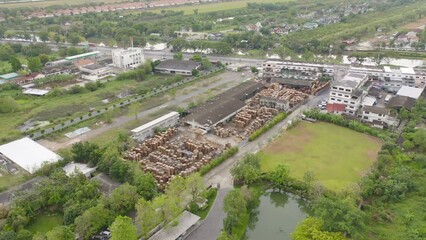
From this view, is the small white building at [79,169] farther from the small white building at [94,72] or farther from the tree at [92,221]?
the small white building at [94,72]

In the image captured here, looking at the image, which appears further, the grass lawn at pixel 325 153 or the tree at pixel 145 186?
the grass lawn at pixel 325 153

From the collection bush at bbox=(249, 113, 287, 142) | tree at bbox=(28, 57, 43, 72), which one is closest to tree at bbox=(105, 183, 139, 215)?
bush at bbox=(249, 113, 287, 142)

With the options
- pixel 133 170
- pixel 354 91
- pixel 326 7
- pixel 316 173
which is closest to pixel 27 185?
pixel 133 170

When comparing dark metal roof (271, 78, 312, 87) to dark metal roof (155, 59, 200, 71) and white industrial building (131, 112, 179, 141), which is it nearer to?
dark metal roof (155, 59, 200, 71)

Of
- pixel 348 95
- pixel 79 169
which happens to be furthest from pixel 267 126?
pixel 79 169

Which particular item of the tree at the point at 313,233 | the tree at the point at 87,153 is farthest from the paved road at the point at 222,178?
the tree at the point at 87,153

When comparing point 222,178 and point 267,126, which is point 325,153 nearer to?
point 267,126
